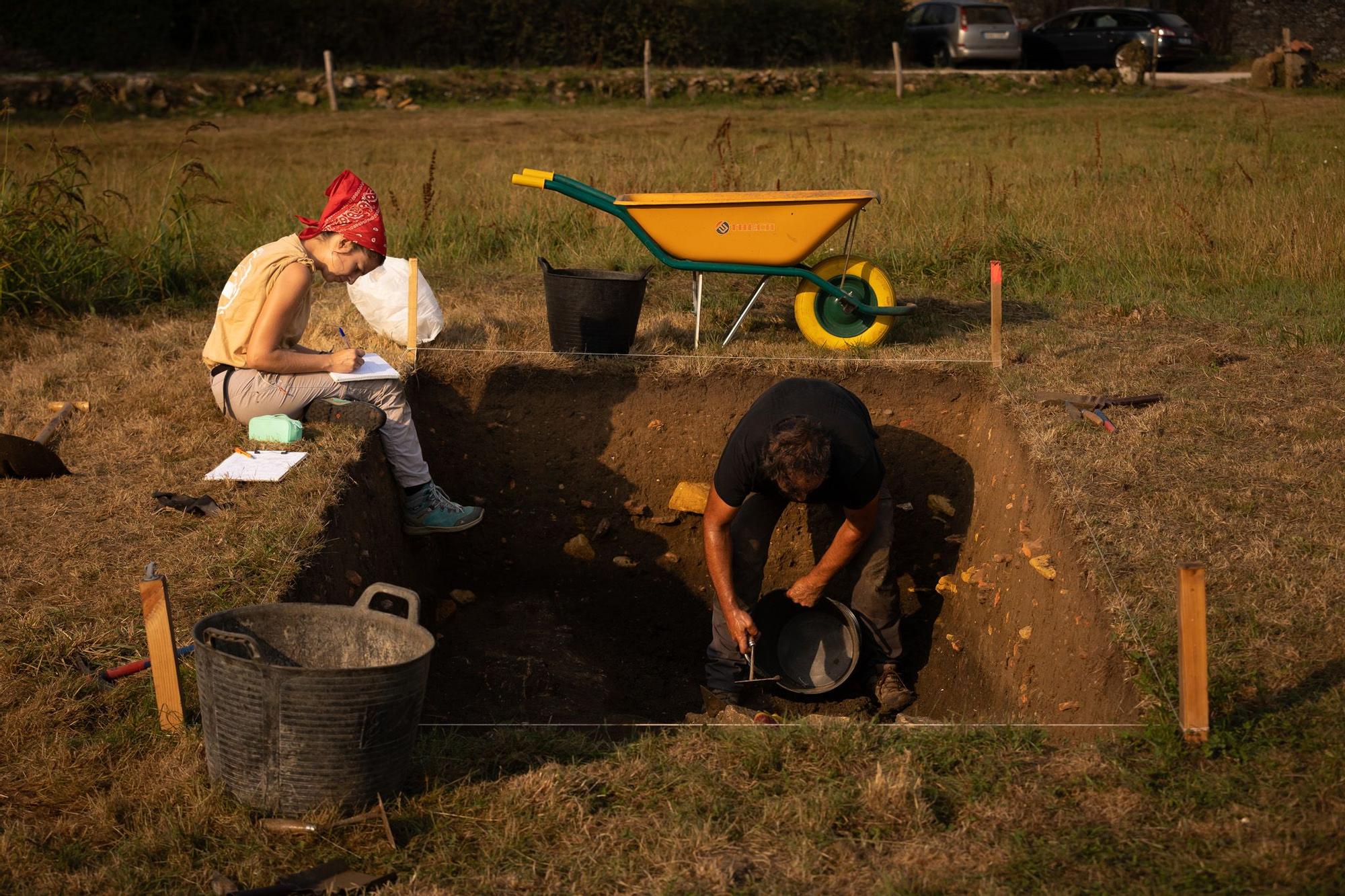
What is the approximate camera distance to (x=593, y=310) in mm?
6066

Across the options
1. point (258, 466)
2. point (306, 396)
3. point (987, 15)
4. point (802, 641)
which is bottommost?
point (802, 641)

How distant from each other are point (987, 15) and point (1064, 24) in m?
2.03

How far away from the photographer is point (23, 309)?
704 cm

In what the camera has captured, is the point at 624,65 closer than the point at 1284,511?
No

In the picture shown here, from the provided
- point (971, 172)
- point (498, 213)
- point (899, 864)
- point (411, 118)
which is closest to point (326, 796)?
point (899, 864)

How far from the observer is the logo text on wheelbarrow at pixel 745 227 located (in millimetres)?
6070

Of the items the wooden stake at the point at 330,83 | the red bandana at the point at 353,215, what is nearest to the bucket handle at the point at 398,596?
the red bandana at the point at 353,215

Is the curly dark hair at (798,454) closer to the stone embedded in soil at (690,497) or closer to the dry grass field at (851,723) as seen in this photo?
the dry grass field at (851,723)

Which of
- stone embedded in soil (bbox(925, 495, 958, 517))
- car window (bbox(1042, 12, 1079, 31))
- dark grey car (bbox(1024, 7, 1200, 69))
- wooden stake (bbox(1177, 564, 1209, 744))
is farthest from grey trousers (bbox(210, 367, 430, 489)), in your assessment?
car window (bbox(1042, 12, 1079, 31))

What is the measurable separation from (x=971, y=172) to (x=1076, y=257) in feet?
6.71

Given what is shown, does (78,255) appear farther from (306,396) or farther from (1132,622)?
(1132,622)

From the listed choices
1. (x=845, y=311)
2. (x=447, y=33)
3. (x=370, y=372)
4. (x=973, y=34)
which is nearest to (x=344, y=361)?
(x=370, y=372)

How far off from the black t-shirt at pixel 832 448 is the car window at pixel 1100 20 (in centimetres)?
2213

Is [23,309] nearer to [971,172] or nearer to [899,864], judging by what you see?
[899,864]
